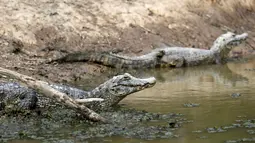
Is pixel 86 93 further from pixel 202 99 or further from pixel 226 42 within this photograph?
pixel 226 42

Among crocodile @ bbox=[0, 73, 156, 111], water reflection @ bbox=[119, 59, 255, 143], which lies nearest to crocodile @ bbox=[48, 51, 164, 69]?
water reflection @ bbox=[119, 59, 255, 143]

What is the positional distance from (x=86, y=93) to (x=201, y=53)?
5.98 metres

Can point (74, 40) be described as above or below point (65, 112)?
above

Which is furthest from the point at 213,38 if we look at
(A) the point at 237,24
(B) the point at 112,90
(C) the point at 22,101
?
(C) the point at 22,101

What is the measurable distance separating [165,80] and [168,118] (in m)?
3.67

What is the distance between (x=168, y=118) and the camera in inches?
265

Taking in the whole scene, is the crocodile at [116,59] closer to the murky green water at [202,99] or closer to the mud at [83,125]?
the murky green water at [202,99]

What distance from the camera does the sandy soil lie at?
1066 centimetres

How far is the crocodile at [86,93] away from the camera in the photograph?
709cm

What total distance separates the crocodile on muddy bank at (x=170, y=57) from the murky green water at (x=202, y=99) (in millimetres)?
416

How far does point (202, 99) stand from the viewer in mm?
7996

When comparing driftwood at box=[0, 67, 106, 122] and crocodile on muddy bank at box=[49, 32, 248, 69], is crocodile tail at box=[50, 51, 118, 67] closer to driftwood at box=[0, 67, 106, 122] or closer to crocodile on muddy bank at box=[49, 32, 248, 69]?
crocodile on muddy bank at box=[49, 32, 248, 69]

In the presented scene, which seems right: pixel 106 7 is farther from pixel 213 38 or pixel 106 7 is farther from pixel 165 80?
pixel 165 80

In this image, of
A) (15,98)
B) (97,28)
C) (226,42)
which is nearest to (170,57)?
(97,28)
